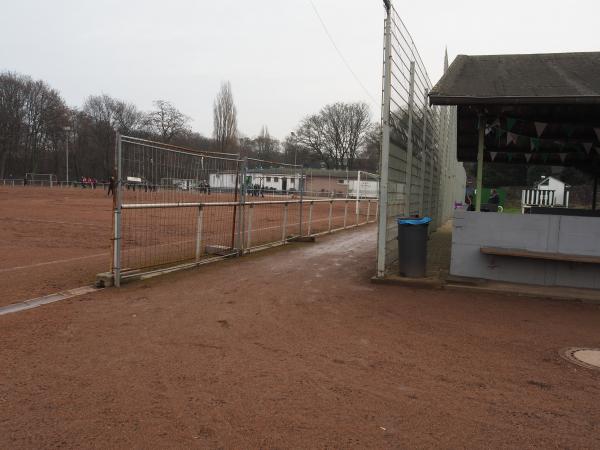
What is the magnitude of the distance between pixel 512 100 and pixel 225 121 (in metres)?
66.9

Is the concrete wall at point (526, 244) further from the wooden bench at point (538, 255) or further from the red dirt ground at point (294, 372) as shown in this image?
the red dirt ground at point (294, 372)

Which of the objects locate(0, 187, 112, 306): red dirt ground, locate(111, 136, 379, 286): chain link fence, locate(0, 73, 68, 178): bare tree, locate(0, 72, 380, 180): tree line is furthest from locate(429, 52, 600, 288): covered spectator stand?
locate(0, 73, 68, 178): bare tree

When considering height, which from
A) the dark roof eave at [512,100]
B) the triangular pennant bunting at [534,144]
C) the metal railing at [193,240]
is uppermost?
the dark roof eave at [512,100]

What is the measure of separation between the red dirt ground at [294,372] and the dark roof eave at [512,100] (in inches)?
112

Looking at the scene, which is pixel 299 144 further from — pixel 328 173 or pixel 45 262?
pixel 45 262

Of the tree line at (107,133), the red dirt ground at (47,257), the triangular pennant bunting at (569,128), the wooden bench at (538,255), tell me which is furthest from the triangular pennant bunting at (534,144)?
the tree line at (107,133)

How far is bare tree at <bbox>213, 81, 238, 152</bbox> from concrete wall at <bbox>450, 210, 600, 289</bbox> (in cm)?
6501

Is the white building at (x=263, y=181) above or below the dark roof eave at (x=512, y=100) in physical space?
Result: below

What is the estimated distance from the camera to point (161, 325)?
17.7 feet

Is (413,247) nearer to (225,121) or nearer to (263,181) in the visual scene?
(263,181)

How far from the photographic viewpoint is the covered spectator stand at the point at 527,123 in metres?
7.19

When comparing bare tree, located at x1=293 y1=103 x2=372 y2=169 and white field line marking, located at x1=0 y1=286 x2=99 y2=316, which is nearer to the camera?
white field line marking, located at x1=0 y1=286 x2=99 y2=316

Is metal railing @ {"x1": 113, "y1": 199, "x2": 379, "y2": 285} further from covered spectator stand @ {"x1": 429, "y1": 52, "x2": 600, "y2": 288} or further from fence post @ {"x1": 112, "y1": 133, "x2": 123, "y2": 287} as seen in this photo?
covered spectator stand @ {"x1": 429, "y1": 52, "x2": 600, "y2": 288}

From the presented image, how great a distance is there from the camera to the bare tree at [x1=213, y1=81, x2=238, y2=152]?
7106 centimetres
